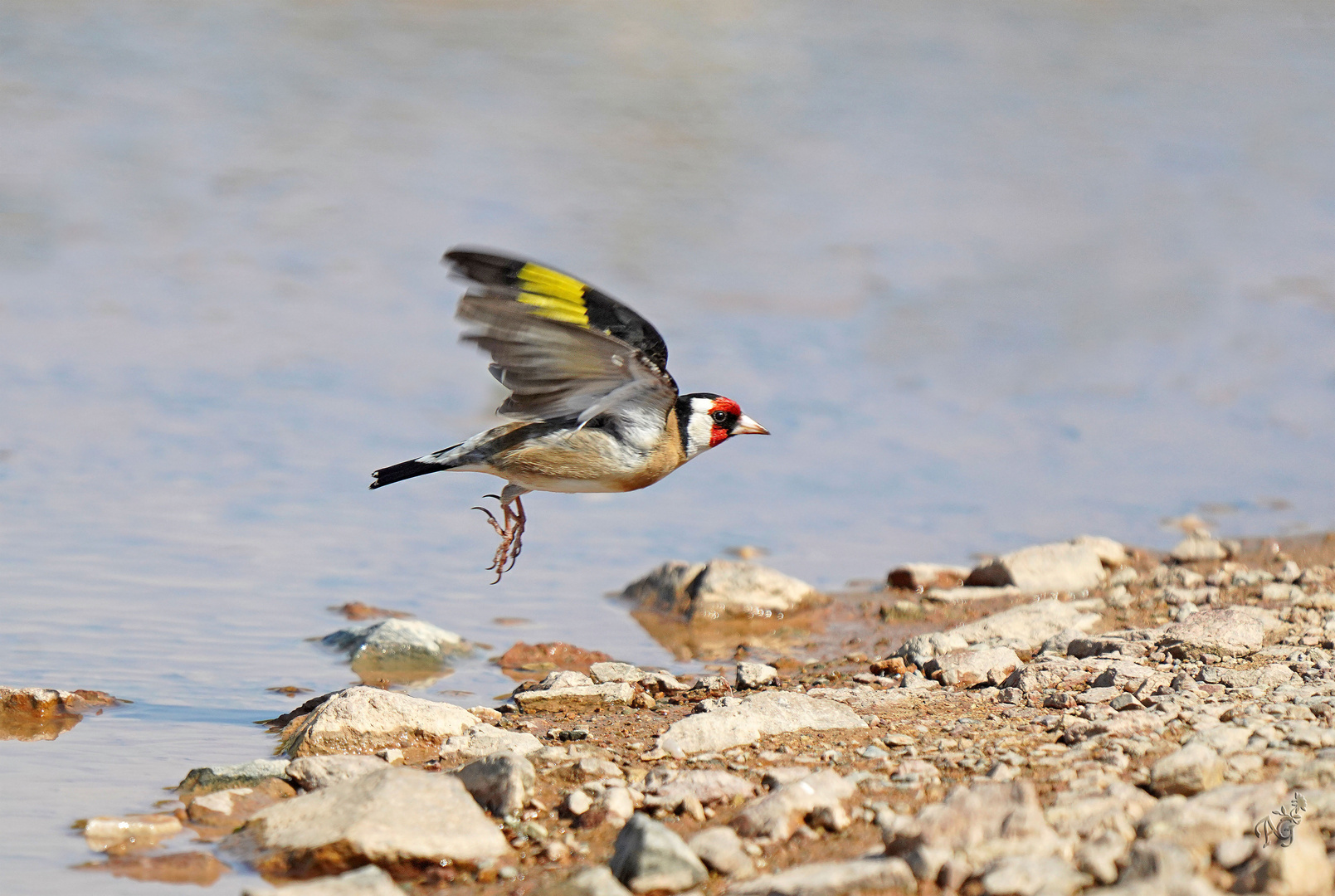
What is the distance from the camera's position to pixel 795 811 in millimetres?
4355

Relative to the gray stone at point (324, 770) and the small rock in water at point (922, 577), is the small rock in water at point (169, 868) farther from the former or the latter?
the small rock in water at point (922, 577)

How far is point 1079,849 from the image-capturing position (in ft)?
12.9

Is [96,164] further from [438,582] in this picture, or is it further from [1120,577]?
[1120,577]

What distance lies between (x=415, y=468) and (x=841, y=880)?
Answer: 3.56 metres

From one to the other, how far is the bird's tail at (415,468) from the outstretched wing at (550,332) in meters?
0.80

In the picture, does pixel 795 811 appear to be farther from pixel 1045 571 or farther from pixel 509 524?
pixel 1045 571

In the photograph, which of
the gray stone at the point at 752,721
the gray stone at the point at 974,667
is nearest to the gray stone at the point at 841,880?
the gray stone at the point at 752,721

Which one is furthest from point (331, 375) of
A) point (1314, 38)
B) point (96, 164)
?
point (1314, 38)

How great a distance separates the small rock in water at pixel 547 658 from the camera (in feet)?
23.7

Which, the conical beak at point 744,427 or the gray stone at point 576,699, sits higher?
the conical beak at point 744,427

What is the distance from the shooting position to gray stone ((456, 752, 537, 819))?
464 centimetres

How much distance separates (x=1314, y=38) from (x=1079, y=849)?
2510 centimetres

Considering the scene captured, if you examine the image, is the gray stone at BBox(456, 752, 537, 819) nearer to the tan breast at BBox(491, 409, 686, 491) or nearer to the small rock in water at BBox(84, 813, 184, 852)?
the small rock in water at BBox(84, 813, 184, 852)

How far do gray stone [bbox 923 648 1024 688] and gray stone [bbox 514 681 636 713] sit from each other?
125cm
